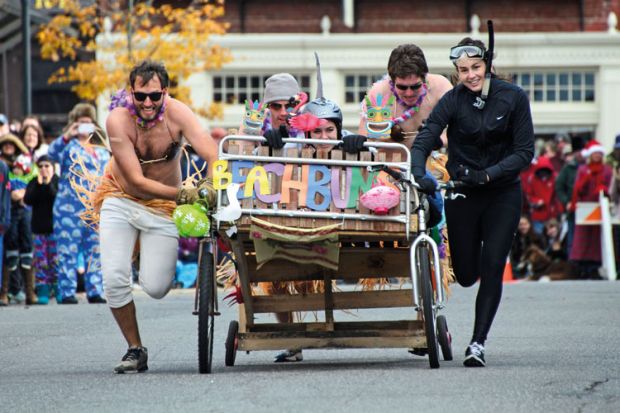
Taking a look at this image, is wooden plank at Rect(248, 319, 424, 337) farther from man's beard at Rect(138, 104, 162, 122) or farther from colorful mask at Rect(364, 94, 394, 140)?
man's beard at Rect(138, 104, 162, 122)

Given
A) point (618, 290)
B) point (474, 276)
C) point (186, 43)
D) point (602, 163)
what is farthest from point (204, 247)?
point (186, 43)

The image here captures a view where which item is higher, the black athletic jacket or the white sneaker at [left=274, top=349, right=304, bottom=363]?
the black athletic jacket

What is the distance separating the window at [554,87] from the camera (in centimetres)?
3881

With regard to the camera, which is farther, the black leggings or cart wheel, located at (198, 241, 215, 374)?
the black leggings

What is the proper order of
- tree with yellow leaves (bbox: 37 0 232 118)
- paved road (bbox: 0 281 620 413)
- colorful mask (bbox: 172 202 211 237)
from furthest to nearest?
tree with yellow leaves (bbox: 37 0 232 118), colorful mask (bbox: 172 202 211 237), paved road (bbox: 0 281 620 413)

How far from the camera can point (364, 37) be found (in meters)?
38.3

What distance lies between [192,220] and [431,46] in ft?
97.6

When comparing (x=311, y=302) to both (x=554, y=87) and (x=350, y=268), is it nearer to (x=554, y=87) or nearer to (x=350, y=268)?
(x=350, y=268)

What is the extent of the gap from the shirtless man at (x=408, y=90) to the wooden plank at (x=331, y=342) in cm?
150

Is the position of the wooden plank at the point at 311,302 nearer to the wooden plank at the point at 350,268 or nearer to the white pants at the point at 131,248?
the wooden plank at the point at 350,268

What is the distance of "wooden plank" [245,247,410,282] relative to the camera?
9844mm

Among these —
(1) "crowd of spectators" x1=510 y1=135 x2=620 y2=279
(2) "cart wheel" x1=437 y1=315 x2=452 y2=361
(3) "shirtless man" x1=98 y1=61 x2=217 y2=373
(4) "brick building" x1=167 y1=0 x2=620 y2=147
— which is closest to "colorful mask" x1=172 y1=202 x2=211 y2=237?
(3) "shirtless man" x1=98 y1=61 x2=217 y2=373

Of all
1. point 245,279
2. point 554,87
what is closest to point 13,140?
point 245,279

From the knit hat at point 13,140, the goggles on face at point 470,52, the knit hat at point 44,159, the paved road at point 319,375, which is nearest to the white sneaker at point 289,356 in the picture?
the paved road at point 319,375
